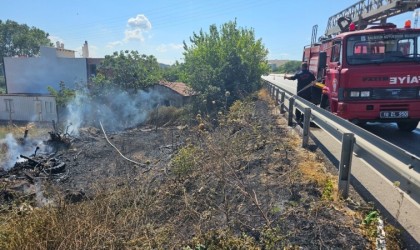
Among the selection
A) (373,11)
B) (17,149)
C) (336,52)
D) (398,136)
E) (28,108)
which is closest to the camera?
(398,136)

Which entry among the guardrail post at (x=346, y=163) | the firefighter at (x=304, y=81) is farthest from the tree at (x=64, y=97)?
the guardrail post at (x=346, y=163)

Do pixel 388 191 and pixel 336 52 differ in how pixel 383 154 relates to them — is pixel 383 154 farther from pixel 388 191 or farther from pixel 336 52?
pixel 336 52

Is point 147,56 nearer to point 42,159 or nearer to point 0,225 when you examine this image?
point 42,159

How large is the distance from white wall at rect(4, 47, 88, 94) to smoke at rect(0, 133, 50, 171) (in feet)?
70.0

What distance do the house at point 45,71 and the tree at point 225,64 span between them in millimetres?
18002

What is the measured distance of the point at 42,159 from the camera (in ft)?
46.4

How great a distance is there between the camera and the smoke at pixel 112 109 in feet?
81.7

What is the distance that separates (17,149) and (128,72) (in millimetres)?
12228

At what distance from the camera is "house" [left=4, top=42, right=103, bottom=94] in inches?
1535

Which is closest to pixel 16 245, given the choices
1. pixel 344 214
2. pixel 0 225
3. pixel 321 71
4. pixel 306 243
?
pixel 0 225

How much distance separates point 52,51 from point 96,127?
21.9 m

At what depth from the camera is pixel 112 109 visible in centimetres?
2598

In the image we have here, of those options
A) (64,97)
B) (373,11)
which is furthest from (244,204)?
(64,97)

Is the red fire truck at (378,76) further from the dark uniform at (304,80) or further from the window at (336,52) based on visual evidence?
the dark uniform at (304,80)
